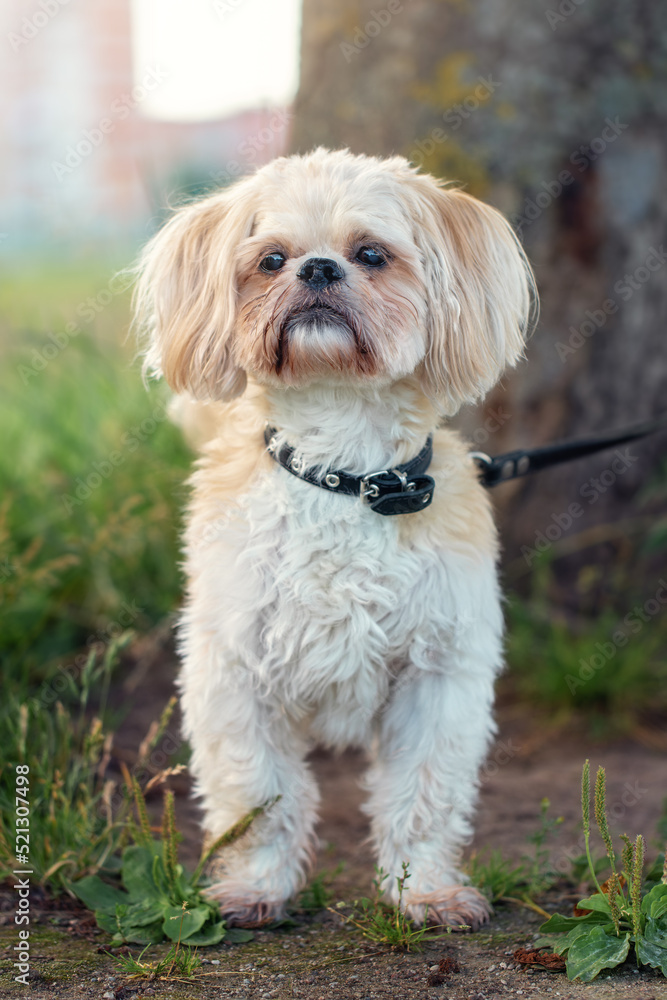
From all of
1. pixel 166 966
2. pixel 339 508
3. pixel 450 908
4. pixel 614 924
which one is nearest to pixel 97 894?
Result: pixel 166 966

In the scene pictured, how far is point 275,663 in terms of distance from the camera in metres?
2.33

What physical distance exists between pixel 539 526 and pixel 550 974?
8.25 ft

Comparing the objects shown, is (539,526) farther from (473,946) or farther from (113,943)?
(113,943)

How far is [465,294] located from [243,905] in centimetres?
171

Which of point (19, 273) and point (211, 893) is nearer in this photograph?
point (211, 893)

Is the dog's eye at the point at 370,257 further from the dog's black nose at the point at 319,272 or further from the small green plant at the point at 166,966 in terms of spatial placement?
the small green plant at the point at 166,966

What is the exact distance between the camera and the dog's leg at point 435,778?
2379 millimetres

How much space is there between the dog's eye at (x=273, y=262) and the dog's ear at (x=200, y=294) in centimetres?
8

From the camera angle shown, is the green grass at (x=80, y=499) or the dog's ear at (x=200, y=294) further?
the green grass at (x=80, y=499)

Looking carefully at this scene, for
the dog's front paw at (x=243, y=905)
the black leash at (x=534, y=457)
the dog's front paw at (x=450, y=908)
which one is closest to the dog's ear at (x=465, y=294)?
the black leash at (x=534, y=457)

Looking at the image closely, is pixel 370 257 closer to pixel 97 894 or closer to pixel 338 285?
pixel 338 285

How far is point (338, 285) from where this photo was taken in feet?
7.04

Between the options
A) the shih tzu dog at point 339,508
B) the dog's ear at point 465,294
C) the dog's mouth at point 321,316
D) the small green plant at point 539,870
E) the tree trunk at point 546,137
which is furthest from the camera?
the tree trunk at point 546,137

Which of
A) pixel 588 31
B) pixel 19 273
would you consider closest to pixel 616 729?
pixel 588 31
